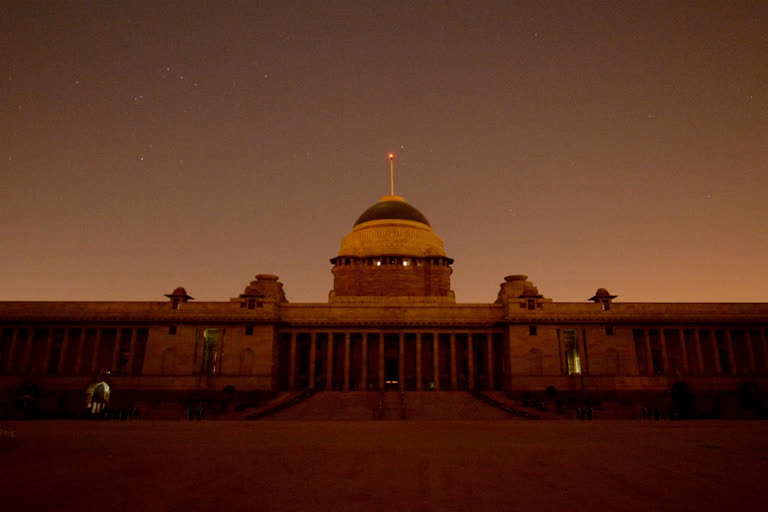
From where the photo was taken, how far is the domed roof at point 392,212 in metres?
75.9

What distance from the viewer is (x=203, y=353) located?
181 ft

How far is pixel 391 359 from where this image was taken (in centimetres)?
5947

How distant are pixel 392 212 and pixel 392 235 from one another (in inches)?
199

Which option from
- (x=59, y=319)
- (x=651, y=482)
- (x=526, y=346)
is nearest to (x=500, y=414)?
(x=526, y=346)

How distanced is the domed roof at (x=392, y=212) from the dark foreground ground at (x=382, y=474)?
58808 mm

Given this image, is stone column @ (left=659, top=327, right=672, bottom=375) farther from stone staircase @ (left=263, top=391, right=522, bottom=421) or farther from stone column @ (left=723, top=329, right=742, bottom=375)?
stone staircase @ (left=263, top=391, right=522, bottom=421)

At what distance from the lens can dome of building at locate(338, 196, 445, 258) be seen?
232 ft

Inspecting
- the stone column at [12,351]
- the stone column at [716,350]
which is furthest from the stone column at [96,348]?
the stone column at [716,350]

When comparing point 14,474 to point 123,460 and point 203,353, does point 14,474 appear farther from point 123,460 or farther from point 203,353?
point 203,353

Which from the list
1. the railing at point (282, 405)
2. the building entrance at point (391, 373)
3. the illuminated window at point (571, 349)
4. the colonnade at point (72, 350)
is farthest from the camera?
the building entrance at point (391, 373)

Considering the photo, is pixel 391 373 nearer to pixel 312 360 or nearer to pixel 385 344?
pixel 385 344

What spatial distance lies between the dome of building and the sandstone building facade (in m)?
11.8

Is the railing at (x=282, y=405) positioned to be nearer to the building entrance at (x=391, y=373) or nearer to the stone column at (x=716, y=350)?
the building entrance at (x=391, y=373)

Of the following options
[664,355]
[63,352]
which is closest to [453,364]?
[664,355]
